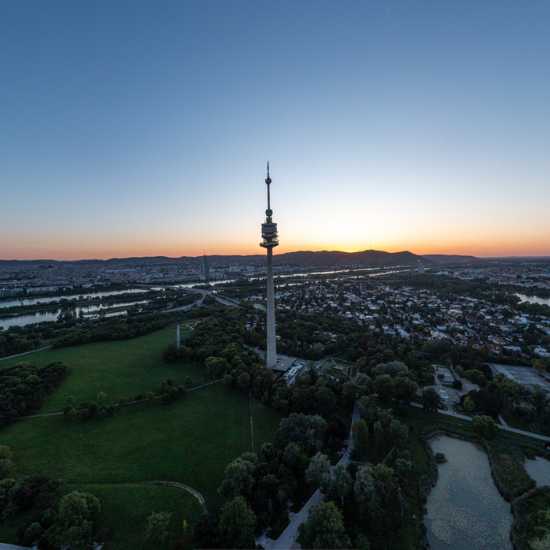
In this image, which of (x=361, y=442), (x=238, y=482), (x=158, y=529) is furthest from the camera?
(x=361, y=442)

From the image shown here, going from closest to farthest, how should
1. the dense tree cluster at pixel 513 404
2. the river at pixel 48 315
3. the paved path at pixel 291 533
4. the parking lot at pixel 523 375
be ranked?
1. the paved path at pixel 291 533
2. the dense tree cluster at pixel 513 404
3. the parking lot at pixel 523 375
4. the river at pixel 48 315

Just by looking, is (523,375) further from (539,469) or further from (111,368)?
(111,368)

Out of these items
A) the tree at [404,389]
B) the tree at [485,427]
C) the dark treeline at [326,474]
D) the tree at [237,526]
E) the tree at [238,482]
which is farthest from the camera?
the tree at [404,389]

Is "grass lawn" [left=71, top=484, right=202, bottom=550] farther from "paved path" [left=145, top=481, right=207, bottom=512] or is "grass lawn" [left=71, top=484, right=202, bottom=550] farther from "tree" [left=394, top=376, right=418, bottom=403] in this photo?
"tree" [left=394, top=376, right=418, bottom=403]

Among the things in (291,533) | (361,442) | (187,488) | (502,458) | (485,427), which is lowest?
(502,458)

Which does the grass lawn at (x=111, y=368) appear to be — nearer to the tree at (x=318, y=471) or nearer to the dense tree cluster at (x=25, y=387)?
the dense tree cluster at (x=25, y=387)

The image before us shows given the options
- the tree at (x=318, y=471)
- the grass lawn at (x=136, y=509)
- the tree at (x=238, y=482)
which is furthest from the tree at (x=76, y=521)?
the tree at (x=318, y=471)

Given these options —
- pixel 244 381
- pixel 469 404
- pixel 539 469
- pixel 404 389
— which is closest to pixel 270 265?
pixel 244 381

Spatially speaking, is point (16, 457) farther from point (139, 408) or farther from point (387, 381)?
point (387, 381)
